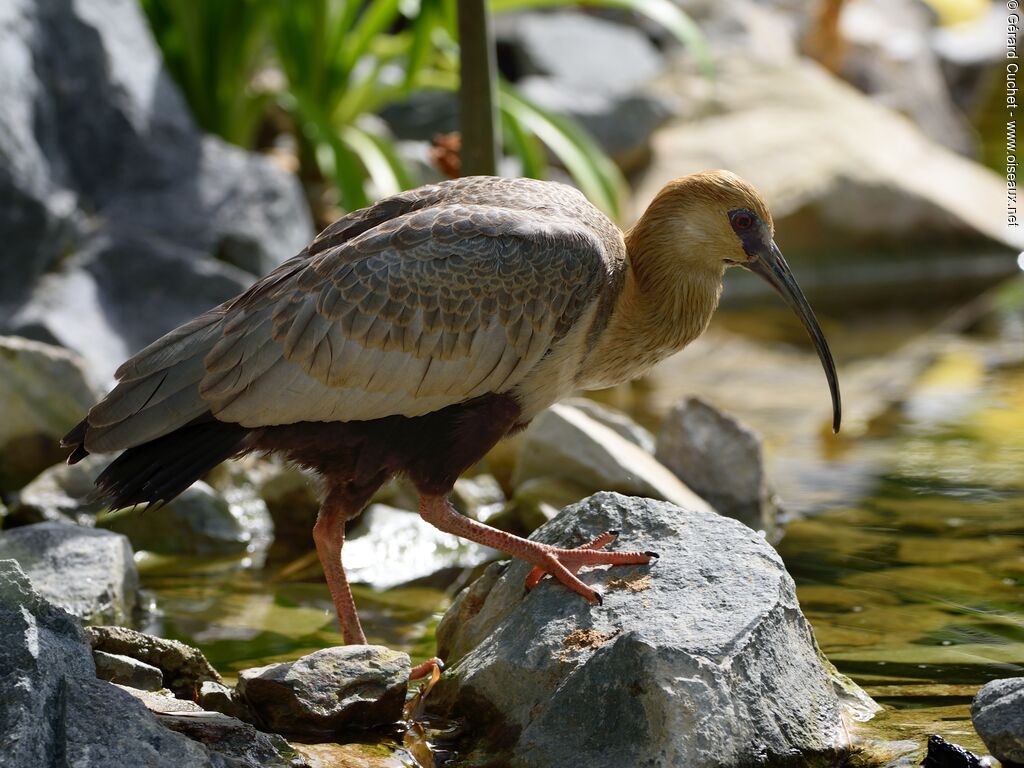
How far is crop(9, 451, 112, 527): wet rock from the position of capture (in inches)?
263

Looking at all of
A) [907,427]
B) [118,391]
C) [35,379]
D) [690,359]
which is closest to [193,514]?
[35,379]

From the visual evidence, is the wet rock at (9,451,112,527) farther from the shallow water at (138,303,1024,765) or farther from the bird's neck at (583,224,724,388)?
the bird's neck at (583,224,724,388)

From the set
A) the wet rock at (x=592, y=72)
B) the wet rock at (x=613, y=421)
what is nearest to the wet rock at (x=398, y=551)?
the wet rock at (x=613, y=421)

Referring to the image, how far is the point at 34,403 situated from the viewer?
7.15 metres

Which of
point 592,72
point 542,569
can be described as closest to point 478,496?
point 542,569

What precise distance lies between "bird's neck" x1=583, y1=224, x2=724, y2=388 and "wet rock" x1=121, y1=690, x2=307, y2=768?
193cm

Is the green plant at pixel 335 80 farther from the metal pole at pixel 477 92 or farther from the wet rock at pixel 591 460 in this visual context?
the wet rock at pixel 591 460

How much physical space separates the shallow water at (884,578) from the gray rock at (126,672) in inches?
32.7

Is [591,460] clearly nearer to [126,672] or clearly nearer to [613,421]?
[613,421]

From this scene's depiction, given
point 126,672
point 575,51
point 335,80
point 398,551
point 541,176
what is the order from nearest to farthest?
point 126,672
point 398,551
point 541,176
point 335,80
point 575,51

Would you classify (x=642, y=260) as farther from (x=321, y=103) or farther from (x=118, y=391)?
(x=321, y=103)

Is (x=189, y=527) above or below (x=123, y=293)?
below

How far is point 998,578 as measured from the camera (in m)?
6.02

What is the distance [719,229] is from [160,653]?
8.40ft
